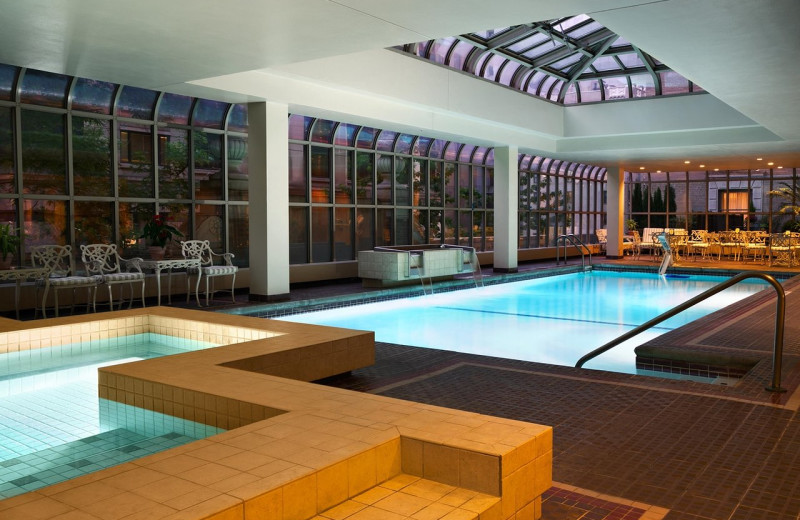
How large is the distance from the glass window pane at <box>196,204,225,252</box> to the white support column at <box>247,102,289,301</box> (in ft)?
4.88

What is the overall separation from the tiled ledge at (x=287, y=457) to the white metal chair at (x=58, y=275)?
176 inches

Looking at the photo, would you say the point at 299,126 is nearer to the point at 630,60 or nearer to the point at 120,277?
the point at 120,277

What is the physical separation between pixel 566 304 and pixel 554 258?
31.3 feet

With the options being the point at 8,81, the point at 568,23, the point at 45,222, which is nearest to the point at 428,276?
the point at 568,23

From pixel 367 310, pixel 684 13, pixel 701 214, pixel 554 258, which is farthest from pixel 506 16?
pixel 701 214

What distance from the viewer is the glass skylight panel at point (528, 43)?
14.4 meters

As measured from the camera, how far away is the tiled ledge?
2393mm

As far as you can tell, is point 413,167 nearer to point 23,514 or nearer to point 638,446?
point 638,446

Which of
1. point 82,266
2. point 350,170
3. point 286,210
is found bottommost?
point 82,266

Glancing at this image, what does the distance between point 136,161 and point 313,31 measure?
498cm

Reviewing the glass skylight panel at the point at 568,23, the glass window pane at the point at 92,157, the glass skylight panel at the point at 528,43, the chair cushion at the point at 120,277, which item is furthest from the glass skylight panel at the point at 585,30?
the chair cushion at the point at 120,277

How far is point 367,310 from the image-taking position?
441 inches

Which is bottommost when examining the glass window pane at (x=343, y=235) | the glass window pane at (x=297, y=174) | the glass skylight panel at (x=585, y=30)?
the glass window pane at (x=343, y=235)

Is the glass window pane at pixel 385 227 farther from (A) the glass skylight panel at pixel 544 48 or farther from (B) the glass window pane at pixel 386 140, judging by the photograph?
(A) the glass skylight panel at pixel 544 48
